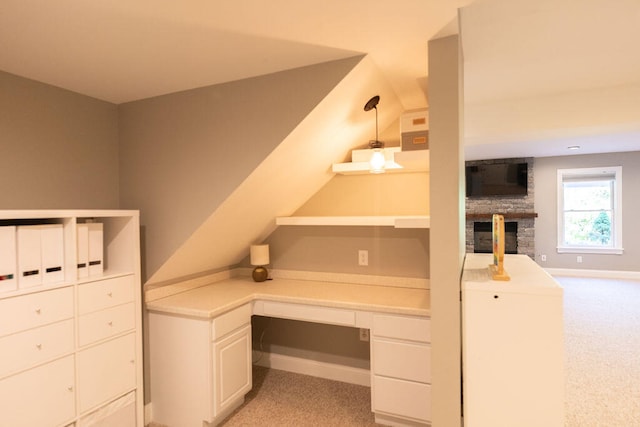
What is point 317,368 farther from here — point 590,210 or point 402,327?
point 590,210

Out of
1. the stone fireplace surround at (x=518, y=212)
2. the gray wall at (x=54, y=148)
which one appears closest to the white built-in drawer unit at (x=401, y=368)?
the gray wall at (x=54, y=148)

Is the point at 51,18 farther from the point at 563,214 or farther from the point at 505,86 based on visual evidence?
the point at 563,214

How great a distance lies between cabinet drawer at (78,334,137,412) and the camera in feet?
6.32

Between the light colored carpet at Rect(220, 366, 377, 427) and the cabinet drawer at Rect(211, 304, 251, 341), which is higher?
the cabinet drawer at Rect(211, 304, 251, 341)

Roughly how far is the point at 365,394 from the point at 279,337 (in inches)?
35.5

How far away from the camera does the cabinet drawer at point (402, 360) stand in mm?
2119

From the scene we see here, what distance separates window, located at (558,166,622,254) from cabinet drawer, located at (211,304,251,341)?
705cm

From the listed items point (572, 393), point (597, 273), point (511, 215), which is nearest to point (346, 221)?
point (572, 393)

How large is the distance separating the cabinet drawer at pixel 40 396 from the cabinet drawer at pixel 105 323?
0.14m

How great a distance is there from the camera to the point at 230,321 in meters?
2.36

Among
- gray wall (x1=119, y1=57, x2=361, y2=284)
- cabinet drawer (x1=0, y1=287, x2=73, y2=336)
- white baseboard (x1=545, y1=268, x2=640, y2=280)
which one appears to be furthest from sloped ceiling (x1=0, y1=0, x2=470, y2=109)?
white baseboard (x1=545, y1=268, x2=640, y2=280)

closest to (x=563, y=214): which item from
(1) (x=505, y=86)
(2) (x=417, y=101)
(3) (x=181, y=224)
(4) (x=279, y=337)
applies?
(1) (x=505, y=86)

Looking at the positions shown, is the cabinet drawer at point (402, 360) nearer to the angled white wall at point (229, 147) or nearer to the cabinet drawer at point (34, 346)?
the angled white wall at point (229, 147)

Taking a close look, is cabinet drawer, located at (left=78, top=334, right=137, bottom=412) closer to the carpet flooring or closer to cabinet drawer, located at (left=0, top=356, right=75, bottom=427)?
cabinet drawer, located at (left=0, top=356, right=75, bottom=427)
